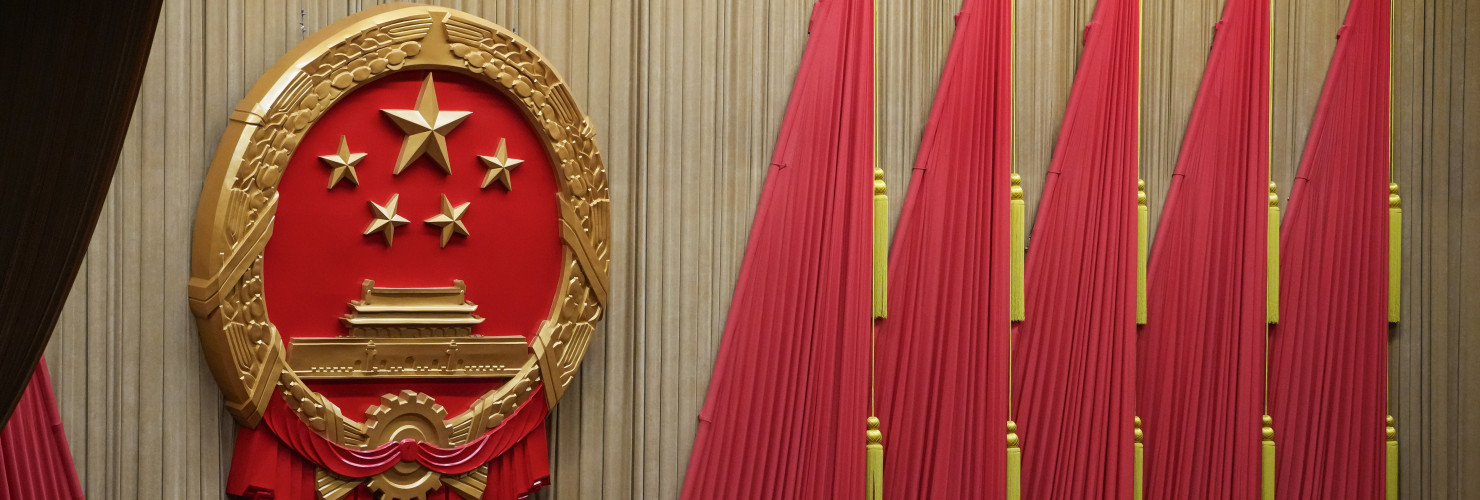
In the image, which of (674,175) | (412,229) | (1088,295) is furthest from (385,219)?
(1088,295)

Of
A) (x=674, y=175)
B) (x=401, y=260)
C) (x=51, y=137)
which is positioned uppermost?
(x=674, y=175)

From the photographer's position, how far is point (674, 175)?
2453mm

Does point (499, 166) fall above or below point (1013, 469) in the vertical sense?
above

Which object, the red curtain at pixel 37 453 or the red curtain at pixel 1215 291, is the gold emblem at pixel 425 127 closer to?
the red curtain at pixel 37 453

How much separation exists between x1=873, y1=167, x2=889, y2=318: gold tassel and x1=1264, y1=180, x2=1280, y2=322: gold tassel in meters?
1.11

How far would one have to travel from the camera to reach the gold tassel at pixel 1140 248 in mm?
2928

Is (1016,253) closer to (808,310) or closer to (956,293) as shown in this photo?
(956,293)

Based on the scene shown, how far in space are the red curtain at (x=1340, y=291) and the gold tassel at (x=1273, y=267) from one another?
51 mm

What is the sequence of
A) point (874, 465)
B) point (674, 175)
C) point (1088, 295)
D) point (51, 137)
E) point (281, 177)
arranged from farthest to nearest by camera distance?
1. point (1088, 295)
2. point (874, 465)
3. point (674, 175)
4. point (281, 177)
5. point (51, 137)

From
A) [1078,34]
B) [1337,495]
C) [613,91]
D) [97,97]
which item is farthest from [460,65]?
[1337,495]

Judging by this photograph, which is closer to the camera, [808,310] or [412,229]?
[412,229]

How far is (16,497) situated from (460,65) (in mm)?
975

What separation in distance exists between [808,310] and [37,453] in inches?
54.6

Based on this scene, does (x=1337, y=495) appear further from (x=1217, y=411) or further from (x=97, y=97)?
(x=97, y=97)
